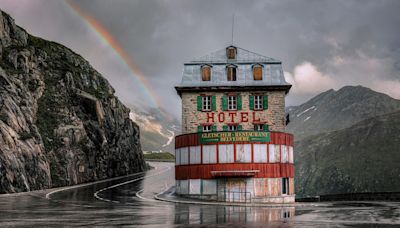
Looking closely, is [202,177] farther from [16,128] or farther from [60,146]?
[60,146]

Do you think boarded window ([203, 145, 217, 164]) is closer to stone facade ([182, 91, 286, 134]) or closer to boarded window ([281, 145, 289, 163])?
boarded window ([281, 145, 289, 163])

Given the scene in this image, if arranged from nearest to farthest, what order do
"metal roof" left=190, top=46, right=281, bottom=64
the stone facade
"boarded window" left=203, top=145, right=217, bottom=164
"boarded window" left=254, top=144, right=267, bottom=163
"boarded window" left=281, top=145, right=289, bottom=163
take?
"boarded window" left=254, top=144, right=267, bottom=163 < "boarded window" left=203, top=145, right=217, bottom=164 < "boarded window" left=281, top=145, right=289, bottom=163 < the stone facade < "metal roof" left=190, top=46, right=281, bottom=64

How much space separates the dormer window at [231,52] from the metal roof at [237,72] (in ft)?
1.30

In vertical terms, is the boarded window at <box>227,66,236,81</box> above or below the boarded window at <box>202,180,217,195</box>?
above

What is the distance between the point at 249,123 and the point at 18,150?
24.5m

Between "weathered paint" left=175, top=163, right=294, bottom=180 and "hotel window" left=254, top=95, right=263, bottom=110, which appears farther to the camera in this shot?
"hotel window" left=254, top=95, right=263, bottom=110

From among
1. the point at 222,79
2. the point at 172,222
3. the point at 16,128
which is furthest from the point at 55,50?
the point at 172,222

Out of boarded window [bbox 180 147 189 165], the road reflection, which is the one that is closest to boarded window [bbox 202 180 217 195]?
boarded window [bbox 180 147 189 165]

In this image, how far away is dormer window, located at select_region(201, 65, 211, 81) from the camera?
166ft

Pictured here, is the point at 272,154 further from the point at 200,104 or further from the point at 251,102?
the point at 200,104

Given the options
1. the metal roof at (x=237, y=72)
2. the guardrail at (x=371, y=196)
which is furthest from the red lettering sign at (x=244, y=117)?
the guardrail at (x=371, y=196)

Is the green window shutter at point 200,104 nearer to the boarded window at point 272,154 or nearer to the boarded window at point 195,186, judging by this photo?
the boarded window at point 195,186

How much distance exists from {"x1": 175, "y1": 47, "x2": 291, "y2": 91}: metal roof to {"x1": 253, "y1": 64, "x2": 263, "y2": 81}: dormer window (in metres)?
0.34

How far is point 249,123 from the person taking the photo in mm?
49281
